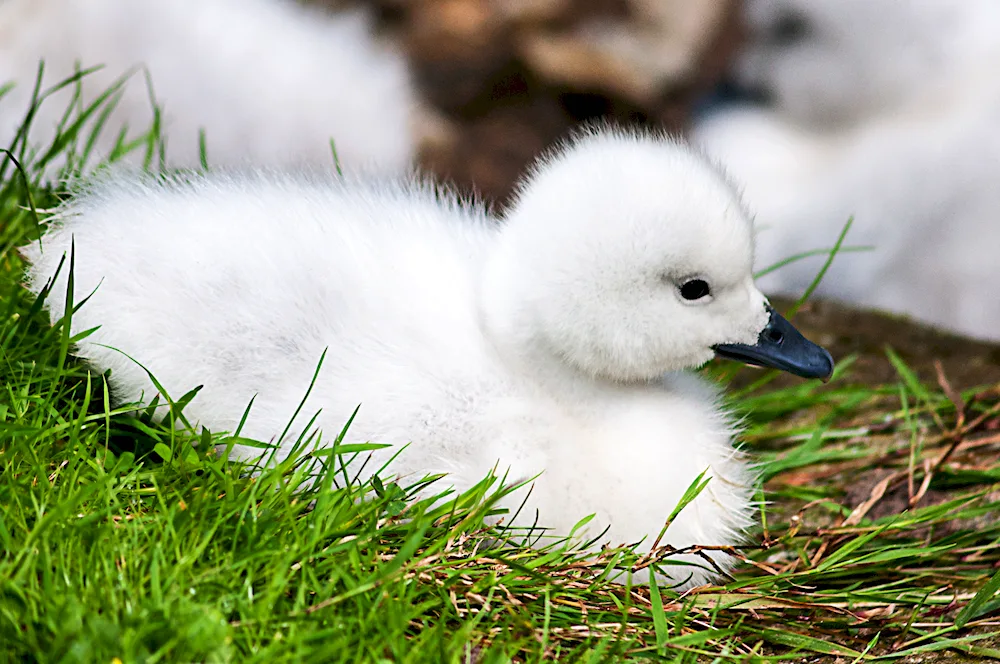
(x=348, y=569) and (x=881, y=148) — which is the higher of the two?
(x=881, y=148)

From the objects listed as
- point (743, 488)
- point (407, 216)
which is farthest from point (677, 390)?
point (407, 216)

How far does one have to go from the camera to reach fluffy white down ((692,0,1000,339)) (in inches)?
189

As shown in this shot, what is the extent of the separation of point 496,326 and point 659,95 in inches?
163

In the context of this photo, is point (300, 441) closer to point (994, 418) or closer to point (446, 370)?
point (446, 370)

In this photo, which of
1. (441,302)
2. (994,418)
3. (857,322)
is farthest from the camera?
(857,322)

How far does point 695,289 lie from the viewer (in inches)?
89.7

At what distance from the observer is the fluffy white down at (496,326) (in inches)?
85.8

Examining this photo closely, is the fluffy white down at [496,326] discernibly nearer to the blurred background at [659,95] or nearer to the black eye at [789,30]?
the blurred background at [659,95]

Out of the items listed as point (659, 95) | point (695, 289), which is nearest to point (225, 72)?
point (659, 95)

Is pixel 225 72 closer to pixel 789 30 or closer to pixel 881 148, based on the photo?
pixel 789 30

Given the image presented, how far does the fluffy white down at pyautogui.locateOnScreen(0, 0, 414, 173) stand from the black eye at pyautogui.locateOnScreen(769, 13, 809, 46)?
2.02m

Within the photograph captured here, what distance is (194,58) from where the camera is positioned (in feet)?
18.3

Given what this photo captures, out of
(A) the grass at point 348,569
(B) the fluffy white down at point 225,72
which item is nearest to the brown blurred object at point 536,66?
(B) the fluffy white down at point 225,72

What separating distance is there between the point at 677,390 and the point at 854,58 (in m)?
3.72
